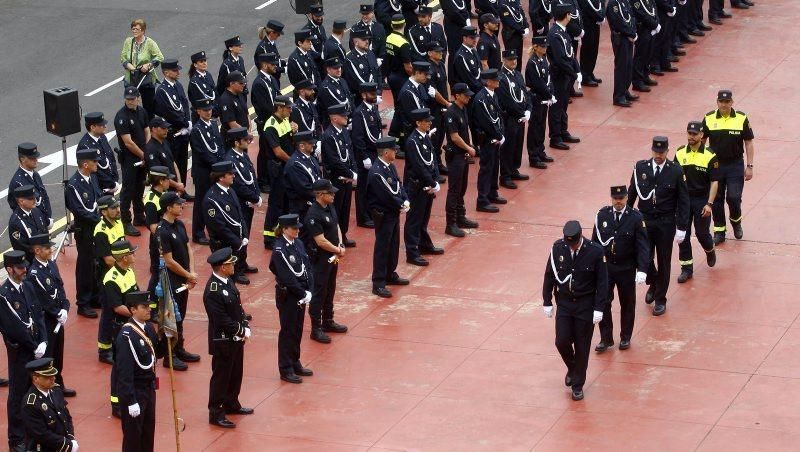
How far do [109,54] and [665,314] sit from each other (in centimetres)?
1309

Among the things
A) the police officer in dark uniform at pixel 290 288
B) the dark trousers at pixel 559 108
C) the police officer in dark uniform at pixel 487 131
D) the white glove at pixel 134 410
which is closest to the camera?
the white glove at pixel 134 410

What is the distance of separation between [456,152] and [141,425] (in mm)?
7225

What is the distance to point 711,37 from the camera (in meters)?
29.3

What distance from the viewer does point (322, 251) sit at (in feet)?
60.8

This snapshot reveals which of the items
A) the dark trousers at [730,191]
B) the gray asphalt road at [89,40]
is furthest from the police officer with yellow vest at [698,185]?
the gray asphalt road at [89,40]

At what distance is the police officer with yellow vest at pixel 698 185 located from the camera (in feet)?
64.8

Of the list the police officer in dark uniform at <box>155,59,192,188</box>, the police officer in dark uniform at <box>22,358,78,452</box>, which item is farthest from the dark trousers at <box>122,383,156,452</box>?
the police officer in dark uniform at <box>155,59,192,188</box>

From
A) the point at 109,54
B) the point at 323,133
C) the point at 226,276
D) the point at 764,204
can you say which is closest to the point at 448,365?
the point at 226,276

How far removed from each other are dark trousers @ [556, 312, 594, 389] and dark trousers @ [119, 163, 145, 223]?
7007 mm

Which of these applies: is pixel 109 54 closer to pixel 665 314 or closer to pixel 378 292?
pixel 378 292

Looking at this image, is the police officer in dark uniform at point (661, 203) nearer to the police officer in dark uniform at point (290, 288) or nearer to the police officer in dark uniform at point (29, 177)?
the police officer in dark uniform at point (290, 288)

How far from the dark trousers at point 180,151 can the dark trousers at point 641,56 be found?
7504 mm

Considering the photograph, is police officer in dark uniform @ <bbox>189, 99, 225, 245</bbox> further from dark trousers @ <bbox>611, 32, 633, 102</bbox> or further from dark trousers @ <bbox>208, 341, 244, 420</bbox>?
dark trousers @ <bbox>611, 32, 633, 102</bbox>

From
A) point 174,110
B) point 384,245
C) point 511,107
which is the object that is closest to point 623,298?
point 384,245
